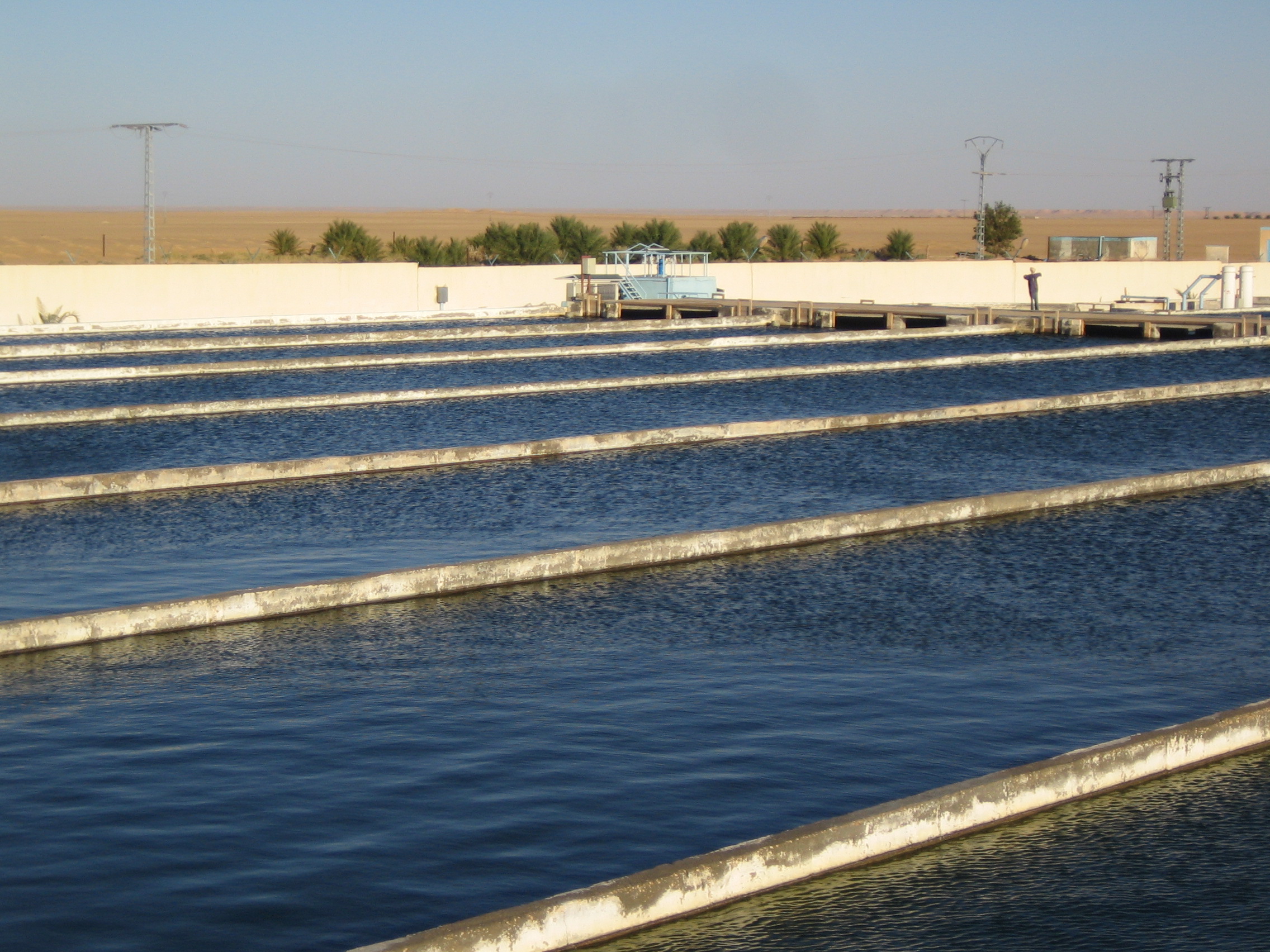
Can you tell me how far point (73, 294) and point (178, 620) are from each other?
27256mm

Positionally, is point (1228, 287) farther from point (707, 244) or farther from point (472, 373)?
point (472, 373)

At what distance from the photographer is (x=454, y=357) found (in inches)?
1044

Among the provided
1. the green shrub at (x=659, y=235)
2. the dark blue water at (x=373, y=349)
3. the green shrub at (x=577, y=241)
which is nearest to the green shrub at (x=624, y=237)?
the green shrub at (x=659, y=235)

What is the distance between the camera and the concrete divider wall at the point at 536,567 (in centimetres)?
885

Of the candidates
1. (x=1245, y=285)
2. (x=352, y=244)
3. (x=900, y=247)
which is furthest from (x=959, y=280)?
(x=352, y=244)

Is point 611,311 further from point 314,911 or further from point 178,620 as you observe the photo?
point 314,911

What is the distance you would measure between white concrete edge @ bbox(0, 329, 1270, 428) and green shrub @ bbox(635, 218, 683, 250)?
24.8 metres

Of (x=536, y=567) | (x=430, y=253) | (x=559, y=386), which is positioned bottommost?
(x=536, y=567)

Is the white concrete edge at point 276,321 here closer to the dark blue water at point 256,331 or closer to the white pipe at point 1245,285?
the dark blue water at point 256,331

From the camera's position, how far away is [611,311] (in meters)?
38.6

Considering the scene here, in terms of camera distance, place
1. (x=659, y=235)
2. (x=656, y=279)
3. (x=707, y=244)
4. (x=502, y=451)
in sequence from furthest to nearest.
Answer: (x=707, y=244), (x=659, y=235), (x=656, y=279), (x=502, y=451)

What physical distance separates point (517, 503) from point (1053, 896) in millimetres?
8531

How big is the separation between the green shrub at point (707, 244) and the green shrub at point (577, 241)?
326cm

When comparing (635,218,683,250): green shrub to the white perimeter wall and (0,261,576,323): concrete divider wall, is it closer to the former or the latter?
the white perimeter wall
